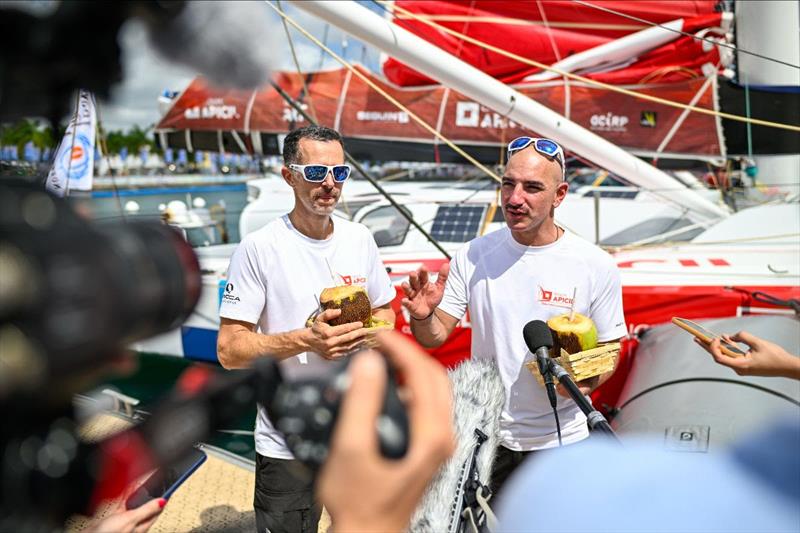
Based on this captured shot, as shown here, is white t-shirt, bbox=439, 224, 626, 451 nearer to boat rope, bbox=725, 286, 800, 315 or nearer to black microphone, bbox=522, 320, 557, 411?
black microphone, bbox=522, 320, 557, 411

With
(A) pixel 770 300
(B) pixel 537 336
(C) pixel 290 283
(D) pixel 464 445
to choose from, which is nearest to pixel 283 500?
(C) pixel 290 283

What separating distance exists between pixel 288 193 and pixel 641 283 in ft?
16.1

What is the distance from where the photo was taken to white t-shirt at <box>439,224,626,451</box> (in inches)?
95.3

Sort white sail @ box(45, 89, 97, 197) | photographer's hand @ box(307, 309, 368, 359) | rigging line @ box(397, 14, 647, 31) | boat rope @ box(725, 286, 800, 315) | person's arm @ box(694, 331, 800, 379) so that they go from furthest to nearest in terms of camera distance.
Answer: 1. rigging line @ box(397, 14, 647, 31)
2. boat rope @ box(725, 286, 800, 315)
3. photographer's hand @ box(307, 309, 368, 359)
4. person's arm @ box(694, 331, 800, 379)
5. white sail @ box(45, 89, 97, 197)

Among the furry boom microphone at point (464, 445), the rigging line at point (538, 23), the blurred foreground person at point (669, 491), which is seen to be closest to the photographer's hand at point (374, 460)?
the blurred foreground person at point (669, 491)

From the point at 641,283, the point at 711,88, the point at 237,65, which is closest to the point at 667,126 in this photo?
the point at 711,88

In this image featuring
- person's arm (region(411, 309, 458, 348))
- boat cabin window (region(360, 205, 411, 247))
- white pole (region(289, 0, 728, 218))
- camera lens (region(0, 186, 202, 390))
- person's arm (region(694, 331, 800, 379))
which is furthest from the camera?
boat cabin window (region(360, 205, 411, 247))

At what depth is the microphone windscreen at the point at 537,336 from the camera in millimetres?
2023

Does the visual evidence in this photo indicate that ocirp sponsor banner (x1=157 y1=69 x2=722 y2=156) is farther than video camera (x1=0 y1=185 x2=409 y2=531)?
Yes

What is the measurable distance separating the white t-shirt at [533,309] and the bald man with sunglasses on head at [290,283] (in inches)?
16.0

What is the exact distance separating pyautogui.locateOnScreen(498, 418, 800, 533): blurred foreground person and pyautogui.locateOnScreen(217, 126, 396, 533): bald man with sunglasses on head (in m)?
1.44

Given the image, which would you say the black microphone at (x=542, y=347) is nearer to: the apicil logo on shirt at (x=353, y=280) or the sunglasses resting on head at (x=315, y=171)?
the apicil logo on shirt at (x=353, y=280)

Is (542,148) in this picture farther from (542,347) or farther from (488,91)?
(488,91)

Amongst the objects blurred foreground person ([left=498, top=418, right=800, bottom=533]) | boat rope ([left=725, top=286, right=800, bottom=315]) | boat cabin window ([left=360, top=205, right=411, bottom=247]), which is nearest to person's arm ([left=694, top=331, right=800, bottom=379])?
blurred foreground person ([left=498, top=418, right=800, bottom=533])
